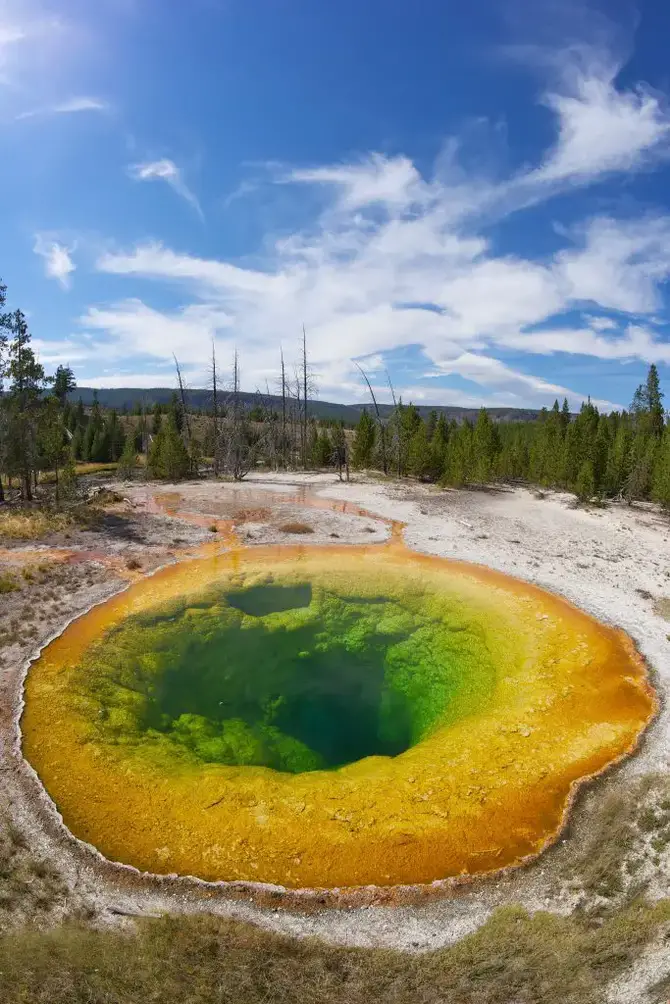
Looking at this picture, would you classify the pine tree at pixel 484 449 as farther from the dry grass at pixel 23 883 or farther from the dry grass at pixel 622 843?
the dry grass at pixel 23 883

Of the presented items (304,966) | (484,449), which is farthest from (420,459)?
(304,966)

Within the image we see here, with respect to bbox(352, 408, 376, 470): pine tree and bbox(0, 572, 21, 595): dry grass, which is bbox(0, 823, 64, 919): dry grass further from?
bbox(352, 408, 376, 470): pine tree

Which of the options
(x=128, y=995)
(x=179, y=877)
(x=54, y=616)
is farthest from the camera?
(x=54, y=616)

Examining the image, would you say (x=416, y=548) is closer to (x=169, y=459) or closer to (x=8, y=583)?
(x=8, y=583)

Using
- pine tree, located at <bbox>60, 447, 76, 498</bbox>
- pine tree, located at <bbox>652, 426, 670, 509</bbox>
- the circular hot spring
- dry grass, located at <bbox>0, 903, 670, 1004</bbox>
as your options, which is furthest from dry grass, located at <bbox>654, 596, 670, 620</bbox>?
pine tree, located at <bbox>60, 447, 76, 498</bbox>

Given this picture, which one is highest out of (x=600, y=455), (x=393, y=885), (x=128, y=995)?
(x=600, y=455)

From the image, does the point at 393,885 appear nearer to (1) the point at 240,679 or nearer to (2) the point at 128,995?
(2) the point at 128,995

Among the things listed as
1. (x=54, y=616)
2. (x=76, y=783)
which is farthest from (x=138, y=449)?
(x=76, y=783)
